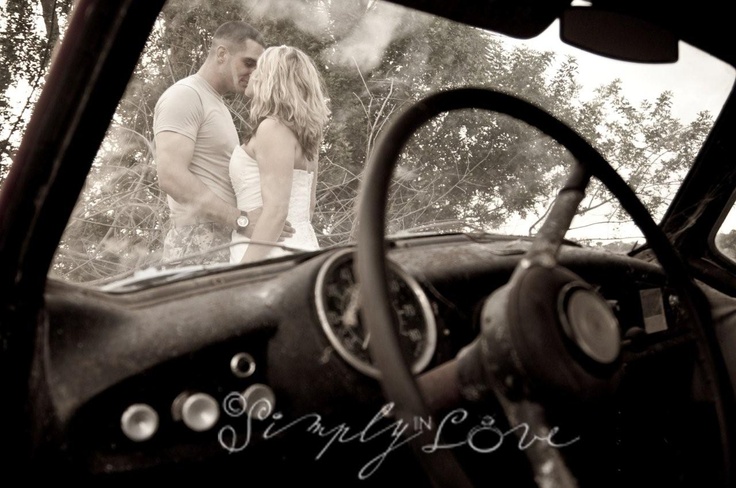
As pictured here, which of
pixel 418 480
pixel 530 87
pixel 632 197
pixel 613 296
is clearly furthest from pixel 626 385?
pixel 530 87

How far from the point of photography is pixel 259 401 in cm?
119

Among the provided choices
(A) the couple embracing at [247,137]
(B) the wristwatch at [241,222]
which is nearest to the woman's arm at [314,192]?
(A) the couple embracing at [247,137]

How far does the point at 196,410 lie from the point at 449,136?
3.22 ft

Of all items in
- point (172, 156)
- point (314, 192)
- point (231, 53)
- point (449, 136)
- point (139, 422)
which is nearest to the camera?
point (139, 422)

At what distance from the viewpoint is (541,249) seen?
3.81 feet

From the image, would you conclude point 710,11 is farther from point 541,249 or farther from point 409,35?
point 541,249

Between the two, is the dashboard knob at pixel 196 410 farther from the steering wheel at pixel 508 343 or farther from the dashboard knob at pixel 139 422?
the steering wheel at pixel 508 343

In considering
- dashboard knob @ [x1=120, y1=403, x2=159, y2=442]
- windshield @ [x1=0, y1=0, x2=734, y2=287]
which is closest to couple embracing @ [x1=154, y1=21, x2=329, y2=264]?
windshield @ [x1=0, y1=0, x2=734, y2=287]

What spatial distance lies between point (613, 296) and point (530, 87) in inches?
22.5

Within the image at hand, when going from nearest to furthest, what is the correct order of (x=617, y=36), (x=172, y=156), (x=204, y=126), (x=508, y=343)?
1. (x=508, y=343)
2. (x=617, y=36)
3. (x=172, y=156)
4. (x=204, y=126)

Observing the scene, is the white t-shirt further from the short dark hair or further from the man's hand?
the short dark hair

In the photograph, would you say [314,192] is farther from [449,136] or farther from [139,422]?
[139,422]

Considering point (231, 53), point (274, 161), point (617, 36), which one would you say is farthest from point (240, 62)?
point (617, 36)

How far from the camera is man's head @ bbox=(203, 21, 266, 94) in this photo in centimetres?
302
